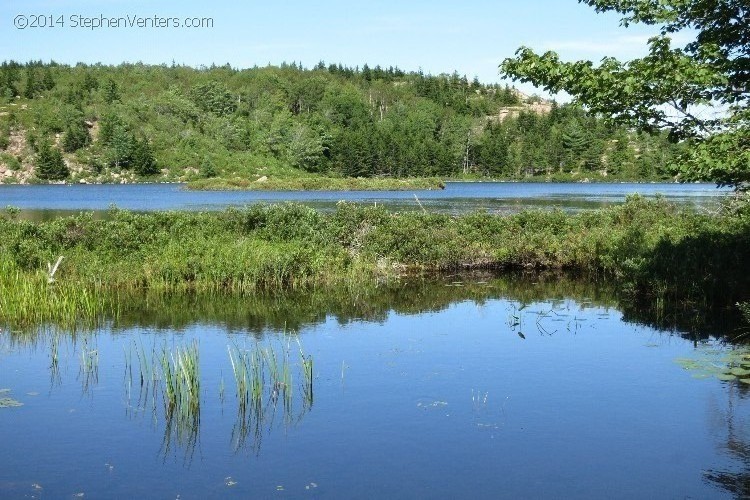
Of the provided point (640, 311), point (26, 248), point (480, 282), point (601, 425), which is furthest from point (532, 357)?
point (26, 248)

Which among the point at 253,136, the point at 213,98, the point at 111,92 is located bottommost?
the point at 253,136

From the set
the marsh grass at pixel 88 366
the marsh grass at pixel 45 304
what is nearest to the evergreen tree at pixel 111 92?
the marsh grass at pixel 45 304

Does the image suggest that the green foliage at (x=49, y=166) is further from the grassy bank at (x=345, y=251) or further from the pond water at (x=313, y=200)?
the grassy bank at (x=345, y=251)

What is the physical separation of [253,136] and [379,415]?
5145 inches

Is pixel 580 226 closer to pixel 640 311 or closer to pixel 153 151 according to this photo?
pixel 640 311

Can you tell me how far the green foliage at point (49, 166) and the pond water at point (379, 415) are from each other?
103895 millimetres

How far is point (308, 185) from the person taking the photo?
10506 centimetres

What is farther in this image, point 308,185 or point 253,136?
point 253,136

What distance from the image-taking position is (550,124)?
180m

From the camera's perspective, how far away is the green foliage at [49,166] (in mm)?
112812

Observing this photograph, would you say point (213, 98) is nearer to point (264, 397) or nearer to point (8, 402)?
point (8, 402)

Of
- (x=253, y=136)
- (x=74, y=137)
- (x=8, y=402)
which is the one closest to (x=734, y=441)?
(x=8, y=402)

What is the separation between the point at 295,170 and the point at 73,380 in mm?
118696

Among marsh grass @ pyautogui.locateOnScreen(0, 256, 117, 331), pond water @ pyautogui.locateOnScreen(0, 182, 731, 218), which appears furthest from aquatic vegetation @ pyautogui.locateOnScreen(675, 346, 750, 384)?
pond water @ pyautogui.locateOnScreen(0, 182, 731, 218)
